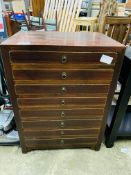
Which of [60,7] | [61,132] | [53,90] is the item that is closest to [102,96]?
[53,90]

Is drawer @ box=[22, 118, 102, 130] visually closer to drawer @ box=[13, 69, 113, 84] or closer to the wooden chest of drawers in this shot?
the wooden chest of drawers

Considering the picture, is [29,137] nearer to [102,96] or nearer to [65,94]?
[65,94]

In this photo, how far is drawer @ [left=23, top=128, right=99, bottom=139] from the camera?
1.25 m

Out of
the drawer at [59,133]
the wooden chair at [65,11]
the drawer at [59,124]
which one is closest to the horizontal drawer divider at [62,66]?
the drawer at [59,124]

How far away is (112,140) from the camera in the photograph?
4.65ft

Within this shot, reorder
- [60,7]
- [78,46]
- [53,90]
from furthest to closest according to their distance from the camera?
1. [60,7]
2. [53,90]
3. [78,46]

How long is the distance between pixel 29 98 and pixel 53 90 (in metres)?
0.18

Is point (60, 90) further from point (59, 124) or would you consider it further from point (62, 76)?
point (59, 124)

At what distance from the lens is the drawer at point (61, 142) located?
51.7 inches

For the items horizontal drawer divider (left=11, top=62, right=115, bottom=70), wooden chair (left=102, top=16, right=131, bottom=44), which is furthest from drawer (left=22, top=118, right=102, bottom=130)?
wooden chair (left=102, top=16, right=131, bottom=44)

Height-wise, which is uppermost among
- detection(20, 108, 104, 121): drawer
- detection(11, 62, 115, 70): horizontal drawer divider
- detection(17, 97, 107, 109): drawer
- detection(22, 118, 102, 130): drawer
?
detection(11, 62, 115, 70): horizontal drawer divider

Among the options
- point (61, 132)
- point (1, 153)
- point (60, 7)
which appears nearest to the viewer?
point (61, 132)

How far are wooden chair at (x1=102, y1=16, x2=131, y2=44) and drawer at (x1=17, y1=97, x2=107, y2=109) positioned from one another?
117 cm

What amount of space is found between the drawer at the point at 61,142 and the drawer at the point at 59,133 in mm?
43
